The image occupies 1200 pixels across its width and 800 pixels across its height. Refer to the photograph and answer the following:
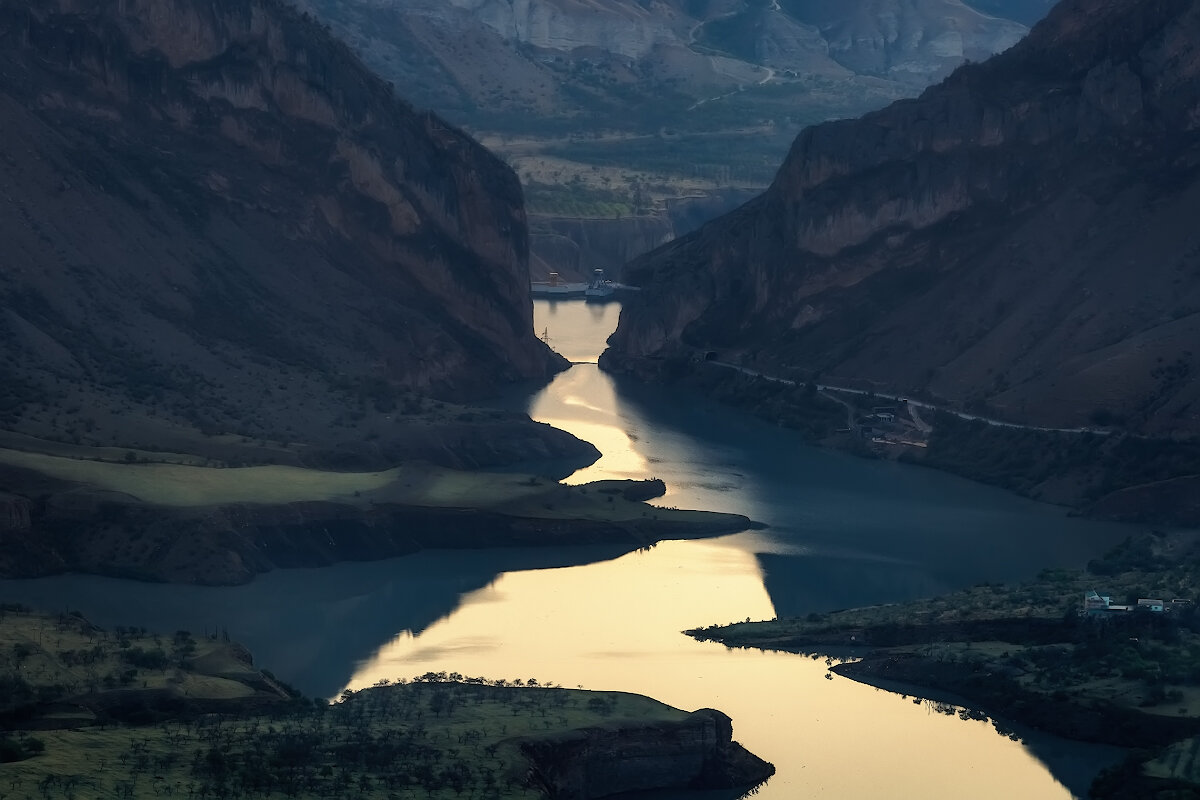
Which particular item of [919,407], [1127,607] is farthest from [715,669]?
[919,407]

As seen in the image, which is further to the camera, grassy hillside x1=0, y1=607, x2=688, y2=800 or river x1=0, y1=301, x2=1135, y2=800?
river x1=0, y1=301, x2=1135, y2=800

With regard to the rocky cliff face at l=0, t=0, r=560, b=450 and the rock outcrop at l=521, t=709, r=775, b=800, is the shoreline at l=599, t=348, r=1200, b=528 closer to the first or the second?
the rocky cliff face at l=0, t=0, r=560, b=450

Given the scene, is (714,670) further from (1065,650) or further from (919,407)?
(919,407)

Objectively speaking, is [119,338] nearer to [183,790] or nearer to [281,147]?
[281,147]

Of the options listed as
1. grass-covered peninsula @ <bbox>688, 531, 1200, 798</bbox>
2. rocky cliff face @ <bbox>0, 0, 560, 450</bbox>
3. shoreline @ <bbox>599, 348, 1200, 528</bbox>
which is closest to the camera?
grass-covered peninsula @ <bbox>688, 531, 1200, 798</bbox>

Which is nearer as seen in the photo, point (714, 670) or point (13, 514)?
point (714, 670)

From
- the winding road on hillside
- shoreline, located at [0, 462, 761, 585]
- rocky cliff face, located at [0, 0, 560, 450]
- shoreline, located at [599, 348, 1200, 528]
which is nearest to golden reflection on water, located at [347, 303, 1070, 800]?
shoreline, located at [0, 462, 761, 585]

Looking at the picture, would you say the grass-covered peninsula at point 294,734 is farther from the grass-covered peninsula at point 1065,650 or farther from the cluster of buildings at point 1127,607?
the cluster of buildings at point 1127,607
